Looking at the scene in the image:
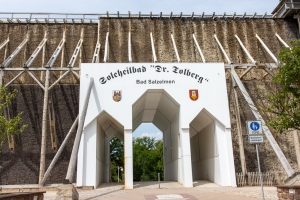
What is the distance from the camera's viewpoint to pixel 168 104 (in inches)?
715

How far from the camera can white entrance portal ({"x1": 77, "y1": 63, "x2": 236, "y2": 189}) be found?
1549cm

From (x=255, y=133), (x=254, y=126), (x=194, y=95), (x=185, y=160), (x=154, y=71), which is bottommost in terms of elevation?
(x=185, y=160)

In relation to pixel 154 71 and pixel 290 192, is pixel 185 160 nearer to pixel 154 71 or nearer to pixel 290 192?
pixel 154 71

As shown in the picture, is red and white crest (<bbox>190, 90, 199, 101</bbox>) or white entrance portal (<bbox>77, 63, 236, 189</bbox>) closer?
white entrance portal (<bbox>77, 63, 236, 189</bbox>)

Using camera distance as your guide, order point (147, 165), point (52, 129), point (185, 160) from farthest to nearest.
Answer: point (147, 165) → point (52, 129) → point (185, 160)

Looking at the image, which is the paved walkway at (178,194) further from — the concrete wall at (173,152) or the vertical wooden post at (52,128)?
the vertical wooden post at (52,128)

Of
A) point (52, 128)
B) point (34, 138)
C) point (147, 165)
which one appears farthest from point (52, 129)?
point (147, 165)

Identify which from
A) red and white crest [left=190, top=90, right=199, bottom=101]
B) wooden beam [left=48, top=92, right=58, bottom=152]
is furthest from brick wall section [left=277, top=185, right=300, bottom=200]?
wooden beam [left=48, top=92, right=58, bottom=152]

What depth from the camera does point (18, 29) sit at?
948 inches

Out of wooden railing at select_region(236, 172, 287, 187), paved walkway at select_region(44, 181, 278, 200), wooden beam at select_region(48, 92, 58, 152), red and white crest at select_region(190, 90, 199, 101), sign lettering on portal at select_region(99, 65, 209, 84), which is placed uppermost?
sign lettering on portal at select_region(99, 65, 209, 84)

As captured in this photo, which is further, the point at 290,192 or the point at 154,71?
the point at 154,71

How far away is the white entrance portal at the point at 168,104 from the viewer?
15491 mm

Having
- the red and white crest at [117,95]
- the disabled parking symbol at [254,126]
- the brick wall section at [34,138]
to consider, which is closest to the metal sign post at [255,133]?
the disabled parking symbol at [254,126]

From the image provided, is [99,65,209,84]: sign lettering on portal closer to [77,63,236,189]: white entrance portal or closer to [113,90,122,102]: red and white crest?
[77,63,236,189]: white entrance portal
